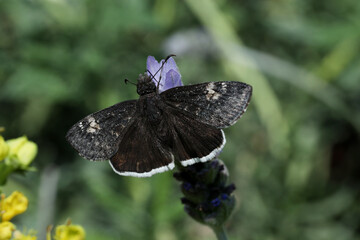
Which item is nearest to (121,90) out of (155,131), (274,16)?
(274,16)

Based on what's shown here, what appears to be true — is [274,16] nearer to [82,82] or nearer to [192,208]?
[82,82]

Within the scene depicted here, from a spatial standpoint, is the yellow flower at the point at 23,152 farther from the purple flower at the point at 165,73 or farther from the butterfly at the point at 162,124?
the purple flower at the point at 165,73

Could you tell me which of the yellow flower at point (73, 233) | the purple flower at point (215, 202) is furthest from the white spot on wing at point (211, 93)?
the yellow flower at point (73, 233)

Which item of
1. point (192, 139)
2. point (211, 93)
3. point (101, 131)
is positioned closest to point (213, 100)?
point (211, 93)

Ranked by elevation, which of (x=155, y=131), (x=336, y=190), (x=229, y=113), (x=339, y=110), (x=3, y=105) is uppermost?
(x=229, y=113)

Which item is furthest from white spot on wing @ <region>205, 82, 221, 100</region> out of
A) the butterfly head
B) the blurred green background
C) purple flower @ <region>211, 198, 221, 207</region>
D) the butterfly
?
the blurred green background

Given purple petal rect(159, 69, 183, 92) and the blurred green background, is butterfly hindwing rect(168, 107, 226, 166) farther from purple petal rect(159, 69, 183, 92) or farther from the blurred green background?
the blurred green background

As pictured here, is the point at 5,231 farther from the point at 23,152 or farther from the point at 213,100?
the point at 213,100
